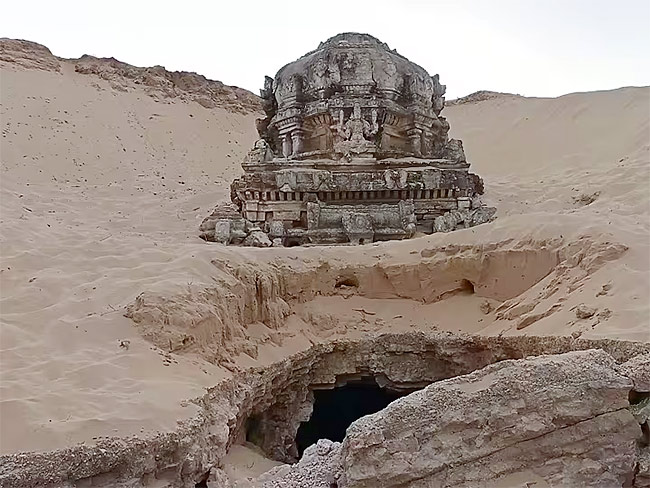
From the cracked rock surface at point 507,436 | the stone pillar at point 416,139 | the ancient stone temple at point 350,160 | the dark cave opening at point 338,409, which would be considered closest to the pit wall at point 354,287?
the dark cave opening at point 338,409

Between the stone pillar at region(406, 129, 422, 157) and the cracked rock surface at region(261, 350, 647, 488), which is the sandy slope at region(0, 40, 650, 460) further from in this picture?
the stone pillar at region(406, 129, 422, 157)

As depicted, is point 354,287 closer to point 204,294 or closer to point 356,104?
point 204,294

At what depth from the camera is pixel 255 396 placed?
4262mm

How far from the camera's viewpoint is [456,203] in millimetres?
9289

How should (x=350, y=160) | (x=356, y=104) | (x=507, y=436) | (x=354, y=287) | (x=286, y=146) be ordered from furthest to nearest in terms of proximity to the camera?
(x=286, y=146) → (x=356, y=104) → (x=350, y=160) → (x=354, y=287) → (x=507, y=436)

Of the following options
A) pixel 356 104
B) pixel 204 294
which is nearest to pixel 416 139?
pixel 356 104

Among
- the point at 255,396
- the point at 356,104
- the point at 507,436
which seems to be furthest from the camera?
the point at 356,104

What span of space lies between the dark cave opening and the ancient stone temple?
8.71 feet

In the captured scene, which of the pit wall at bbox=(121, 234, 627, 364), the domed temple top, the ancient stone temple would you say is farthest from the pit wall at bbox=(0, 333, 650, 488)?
the domed temple top

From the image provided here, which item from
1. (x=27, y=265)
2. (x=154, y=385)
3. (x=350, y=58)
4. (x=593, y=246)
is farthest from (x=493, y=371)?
(x=350, y=58)

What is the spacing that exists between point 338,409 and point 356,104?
19.5ft

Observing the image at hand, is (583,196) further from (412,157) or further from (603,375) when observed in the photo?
(603,375)

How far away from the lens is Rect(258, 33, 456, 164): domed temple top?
10453 mm

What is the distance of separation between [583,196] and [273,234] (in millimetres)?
6151
